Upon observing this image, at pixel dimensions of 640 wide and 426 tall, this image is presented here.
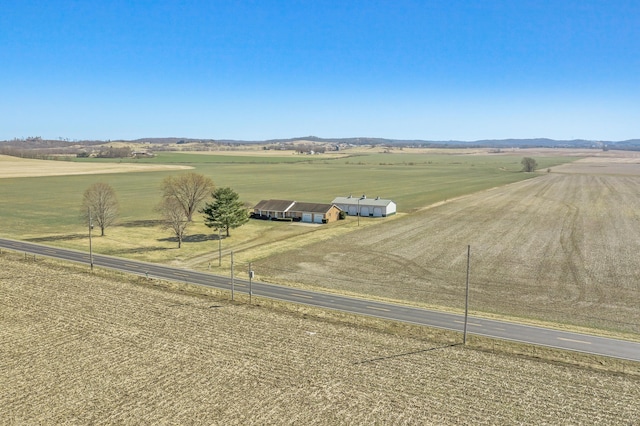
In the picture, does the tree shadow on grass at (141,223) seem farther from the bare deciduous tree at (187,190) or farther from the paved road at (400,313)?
the paved road at (400,313)

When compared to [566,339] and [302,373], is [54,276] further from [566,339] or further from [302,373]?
[566,339]

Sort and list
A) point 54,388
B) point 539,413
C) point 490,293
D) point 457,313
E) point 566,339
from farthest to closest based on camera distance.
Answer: point 490,293 < point 457,313 < point 566,339 < point 54,388 < point 539,413

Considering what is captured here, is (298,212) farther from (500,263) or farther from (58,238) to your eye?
(500,263)

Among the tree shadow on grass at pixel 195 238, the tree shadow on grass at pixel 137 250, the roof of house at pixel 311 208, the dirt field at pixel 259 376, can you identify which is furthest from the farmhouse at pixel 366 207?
the dirt field at pixel 259 376

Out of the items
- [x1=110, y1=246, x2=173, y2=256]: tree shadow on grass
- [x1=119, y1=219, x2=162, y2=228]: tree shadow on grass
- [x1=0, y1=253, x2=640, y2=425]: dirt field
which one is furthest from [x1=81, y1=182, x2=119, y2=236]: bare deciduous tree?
[x1=0, y1=253, x2=640, y2=425]: dirt field

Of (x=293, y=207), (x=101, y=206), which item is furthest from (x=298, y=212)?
(x=101, y=206)

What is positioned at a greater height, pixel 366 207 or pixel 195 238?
pixel 366 207

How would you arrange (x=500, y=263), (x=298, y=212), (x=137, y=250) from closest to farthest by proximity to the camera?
(x=500, y=263) < (x=137, y=250) < (x=298, y=212)

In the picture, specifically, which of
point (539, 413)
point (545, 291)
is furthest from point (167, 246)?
point (539, 413)
